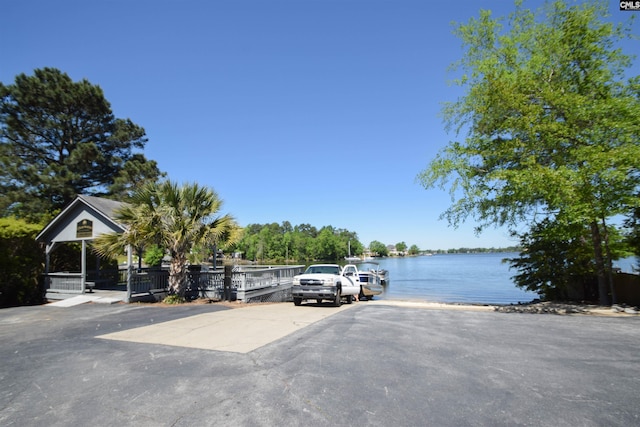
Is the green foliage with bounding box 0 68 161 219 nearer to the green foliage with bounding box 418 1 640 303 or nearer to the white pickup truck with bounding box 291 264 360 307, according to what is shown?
the white pickup truck with bounding box 291 264 360 307

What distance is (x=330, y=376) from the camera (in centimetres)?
518

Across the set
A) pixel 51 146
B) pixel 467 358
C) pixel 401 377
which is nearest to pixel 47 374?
pixel 401 377

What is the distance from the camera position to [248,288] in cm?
1619

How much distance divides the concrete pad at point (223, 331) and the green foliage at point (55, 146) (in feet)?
83.3

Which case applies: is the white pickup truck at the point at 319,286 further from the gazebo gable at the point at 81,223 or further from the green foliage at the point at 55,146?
the green foliage at the point at 55,146

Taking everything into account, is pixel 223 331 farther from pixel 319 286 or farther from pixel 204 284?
pixel 204 284

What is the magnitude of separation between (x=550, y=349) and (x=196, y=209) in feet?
44.5

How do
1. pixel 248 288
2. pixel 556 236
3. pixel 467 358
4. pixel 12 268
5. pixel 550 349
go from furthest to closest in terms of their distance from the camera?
pixel 248 288, pixel 12 268, pixel 556 236, pixel 550 349, pixel 467 358

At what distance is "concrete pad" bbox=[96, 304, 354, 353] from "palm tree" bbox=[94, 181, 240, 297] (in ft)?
13.7

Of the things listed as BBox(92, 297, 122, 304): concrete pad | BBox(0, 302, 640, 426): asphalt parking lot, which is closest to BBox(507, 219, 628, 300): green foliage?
BBox(0, 302, 640, 426): asphalt parking lot

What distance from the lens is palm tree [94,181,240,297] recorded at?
1429 centimetres

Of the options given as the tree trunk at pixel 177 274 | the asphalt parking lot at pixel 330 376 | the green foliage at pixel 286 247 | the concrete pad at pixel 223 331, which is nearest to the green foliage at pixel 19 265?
the tree trunk at pixel 177 274

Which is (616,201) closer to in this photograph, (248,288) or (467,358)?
(467,358)

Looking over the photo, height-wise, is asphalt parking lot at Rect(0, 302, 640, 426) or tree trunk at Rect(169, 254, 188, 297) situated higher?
tree trunk at Rect(169, 254, 188, 297)
